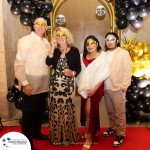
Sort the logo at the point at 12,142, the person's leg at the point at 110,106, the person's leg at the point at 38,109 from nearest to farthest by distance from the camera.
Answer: the logo at the point at 12,142 → the person's leg at the point at 38,109 → the person's leg at the point at 110,106

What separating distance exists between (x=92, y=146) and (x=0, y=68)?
2.76 metres

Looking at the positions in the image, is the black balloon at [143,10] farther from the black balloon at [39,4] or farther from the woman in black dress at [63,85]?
the black balloon at [39,4]

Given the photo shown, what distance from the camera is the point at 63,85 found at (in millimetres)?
2172

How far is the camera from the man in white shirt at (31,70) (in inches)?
81.3

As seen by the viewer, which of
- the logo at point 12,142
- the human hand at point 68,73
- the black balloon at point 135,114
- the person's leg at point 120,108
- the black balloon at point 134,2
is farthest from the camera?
the black balloon at point 135,114

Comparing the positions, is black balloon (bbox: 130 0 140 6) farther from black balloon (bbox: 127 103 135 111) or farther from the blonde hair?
black balloon (bbox: 127 103 135 111)

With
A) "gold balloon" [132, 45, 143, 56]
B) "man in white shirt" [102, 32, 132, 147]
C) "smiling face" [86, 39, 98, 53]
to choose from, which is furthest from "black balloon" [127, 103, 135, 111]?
"smiling face" [86, 39, 98, 53]

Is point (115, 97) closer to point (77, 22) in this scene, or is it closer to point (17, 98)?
point (17, 98)

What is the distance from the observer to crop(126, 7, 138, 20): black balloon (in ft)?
10.1

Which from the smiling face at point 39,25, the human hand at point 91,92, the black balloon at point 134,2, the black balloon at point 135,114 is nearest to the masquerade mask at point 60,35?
the smiling face at point 39,25

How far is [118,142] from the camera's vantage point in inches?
90.7

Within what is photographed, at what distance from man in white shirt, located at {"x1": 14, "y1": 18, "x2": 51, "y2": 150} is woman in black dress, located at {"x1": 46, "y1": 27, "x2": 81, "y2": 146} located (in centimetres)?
14

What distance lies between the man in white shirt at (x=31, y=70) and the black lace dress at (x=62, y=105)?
0.20 m

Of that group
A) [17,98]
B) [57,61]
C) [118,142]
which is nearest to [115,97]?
[118,142]
